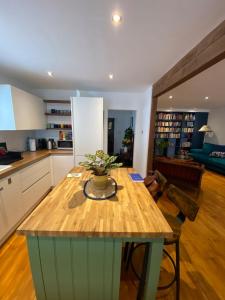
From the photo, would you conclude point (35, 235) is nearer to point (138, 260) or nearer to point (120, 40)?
point (138, 260)

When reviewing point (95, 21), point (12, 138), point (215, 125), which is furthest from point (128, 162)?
point (95, 21)

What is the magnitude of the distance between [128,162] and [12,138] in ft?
12.9

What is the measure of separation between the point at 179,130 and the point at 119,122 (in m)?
3.07

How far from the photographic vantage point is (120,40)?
5.00ft

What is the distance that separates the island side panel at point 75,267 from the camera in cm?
96

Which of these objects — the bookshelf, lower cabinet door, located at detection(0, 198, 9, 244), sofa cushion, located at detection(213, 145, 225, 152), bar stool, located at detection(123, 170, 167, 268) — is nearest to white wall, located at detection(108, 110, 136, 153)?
the bookshelf

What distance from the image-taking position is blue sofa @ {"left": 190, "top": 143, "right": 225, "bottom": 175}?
4633 mm

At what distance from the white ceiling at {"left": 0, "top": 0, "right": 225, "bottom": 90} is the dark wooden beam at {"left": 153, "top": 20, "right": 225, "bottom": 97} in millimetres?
63

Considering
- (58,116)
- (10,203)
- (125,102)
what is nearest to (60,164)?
(58,116)

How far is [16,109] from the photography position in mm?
2455

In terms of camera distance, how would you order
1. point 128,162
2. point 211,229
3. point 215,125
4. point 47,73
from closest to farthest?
point 211,229, point 47,73, point 128,162, point 215,125

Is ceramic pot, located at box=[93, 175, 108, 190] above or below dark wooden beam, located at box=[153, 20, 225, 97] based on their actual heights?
below

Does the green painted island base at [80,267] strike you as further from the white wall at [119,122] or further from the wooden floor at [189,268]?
the white wall at [119,122]

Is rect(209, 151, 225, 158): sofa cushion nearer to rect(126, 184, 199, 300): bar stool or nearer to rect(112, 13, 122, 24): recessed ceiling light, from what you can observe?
rect(126, 184, 199, 300): bar stool
